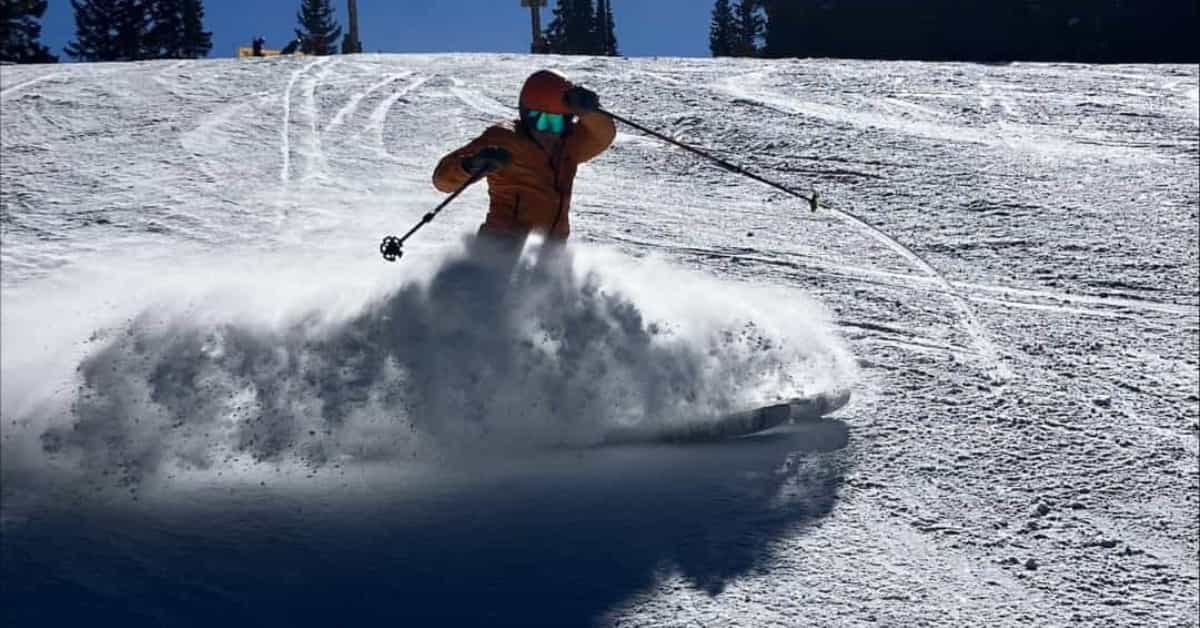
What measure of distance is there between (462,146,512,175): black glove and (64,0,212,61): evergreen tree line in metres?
40.1

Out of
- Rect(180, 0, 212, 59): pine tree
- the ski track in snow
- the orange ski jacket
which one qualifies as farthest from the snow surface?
Rect(180, 0, 212, 59): pine tree

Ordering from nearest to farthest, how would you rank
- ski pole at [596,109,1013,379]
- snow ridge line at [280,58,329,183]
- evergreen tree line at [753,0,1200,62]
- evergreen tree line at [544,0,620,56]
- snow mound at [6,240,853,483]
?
snow mound at [6,240,853,483] → ski pole at [596,109,1013,379] → snow ridge line at [280,58,329,183] → evergreen tree line at [753,0,1200,62] → evergreen tree line at [544,0,620,56]

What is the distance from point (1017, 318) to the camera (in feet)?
21.0

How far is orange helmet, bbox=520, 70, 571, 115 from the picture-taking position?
5207 millimetres

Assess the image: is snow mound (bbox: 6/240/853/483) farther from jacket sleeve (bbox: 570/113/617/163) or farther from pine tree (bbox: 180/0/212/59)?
pine tree (bbox: 180/0/212/59)

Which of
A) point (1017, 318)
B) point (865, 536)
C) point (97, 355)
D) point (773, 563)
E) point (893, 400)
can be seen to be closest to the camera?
point (773, 563)

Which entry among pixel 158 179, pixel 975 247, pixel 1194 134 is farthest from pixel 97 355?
pixel 1194 134

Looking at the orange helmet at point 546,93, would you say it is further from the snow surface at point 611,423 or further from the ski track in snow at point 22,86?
the ski track in snow at point 22,86

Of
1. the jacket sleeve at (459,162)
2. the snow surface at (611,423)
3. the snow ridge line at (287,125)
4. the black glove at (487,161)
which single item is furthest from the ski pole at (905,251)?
the snow ridge line at (287,125)

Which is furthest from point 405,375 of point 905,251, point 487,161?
point 905,251

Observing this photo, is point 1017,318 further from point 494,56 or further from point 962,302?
point 494,56

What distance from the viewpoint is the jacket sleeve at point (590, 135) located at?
5.57m

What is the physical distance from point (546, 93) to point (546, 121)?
16 centimetres

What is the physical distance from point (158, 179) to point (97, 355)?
6789mm
